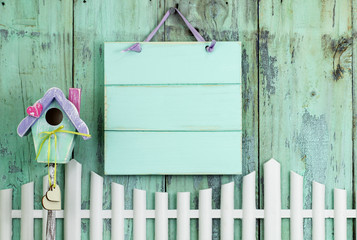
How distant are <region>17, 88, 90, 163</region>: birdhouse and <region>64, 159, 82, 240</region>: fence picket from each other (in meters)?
0.16

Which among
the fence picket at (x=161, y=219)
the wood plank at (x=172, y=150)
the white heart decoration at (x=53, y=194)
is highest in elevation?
the wood plank at (x=172, y=150)

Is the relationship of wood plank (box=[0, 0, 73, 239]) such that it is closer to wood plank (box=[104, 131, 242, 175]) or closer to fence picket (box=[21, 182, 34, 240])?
fence picket (box=[21, 182, 34, 240])

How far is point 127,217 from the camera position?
1435 mm

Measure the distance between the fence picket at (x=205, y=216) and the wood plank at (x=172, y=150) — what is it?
0.08 m

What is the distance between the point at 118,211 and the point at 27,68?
0.56 m

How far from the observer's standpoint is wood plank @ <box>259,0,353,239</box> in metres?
1.45

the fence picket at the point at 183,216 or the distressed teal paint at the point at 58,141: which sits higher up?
the distressed teal paint at the point at 58,141

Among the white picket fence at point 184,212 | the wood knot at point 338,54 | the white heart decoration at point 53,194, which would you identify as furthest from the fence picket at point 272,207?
the white heart decoration at point 53,194

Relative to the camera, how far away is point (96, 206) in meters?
1.42

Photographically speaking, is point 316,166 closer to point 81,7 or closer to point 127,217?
point 127,217

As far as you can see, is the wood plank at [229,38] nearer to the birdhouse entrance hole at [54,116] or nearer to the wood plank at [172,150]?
the wood plank at [172,150]

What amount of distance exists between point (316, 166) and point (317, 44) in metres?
0.40

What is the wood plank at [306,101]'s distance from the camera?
1.45 meters

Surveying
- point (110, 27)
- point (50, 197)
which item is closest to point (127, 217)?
point (50, 197)
